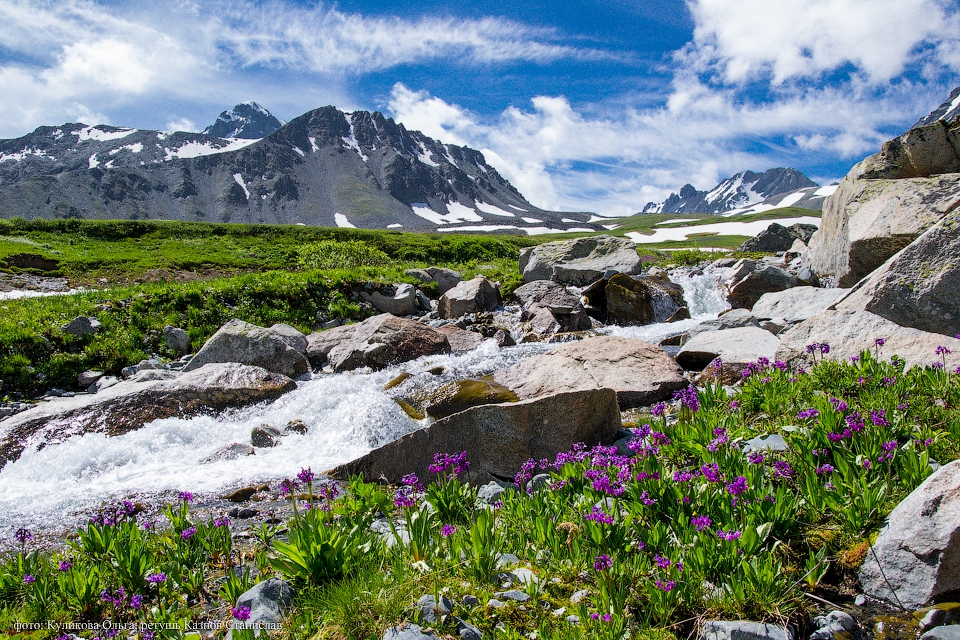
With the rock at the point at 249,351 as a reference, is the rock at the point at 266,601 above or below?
below

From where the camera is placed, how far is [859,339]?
7.90 meters

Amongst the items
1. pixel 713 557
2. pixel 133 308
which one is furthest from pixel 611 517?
pixel 133 308

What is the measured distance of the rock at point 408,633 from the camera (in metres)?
3.25

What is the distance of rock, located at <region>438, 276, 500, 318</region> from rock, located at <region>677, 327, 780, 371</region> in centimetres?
990

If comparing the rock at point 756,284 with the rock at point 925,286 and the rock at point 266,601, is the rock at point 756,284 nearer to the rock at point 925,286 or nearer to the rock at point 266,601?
the rock at point 925,286

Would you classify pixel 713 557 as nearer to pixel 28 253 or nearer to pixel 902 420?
pixel 902 420

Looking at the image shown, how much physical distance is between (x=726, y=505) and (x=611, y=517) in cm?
93

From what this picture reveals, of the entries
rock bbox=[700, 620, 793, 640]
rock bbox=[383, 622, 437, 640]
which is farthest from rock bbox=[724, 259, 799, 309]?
rock bbox=[383, 622, 437, 640]

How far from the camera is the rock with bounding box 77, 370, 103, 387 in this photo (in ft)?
43.7

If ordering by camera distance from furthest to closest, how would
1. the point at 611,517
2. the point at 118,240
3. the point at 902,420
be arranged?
1. the point at 118,240
2. the point at 902,420
3. the point at 611,517

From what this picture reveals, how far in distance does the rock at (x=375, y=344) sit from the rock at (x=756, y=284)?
13.3 m

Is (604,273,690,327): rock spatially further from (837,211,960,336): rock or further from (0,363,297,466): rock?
(0,363,297,466): rock

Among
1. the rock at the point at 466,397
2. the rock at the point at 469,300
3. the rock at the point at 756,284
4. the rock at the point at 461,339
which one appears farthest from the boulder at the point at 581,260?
the rock at the point at 466,397

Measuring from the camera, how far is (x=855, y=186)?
15477mm
